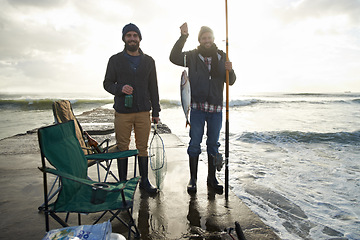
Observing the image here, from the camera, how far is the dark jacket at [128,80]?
341 centimetres

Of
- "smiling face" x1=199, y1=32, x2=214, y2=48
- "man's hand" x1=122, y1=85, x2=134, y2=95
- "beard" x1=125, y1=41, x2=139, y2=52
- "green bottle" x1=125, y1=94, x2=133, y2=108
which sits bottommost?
"green bottle" x1=125, y1=94, x2=133, y2=108

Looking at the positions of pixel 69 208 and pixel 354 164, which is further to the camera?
pixel 354 164

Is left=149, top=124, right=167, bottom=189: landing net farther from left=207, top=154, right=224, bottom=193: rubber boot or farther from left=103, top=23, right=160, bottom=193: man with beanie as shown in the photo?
left=207, top=154, right=224, bottom=193: rubber boot

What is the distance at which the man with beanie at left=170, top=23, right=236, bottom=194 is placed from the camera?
3527 millimetres

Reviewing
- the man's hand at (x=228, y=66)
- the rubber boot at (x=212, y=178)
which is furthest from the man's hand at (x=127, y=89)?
the rubber boot at (x=212, y=178)

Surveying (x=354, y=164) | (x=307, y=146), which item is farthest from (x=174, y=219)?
(x=307, y=146)

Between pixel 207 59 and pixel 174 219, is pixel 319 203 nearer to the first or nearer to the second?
pixel 174 219

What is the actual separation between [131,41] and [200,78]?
1.09 metres

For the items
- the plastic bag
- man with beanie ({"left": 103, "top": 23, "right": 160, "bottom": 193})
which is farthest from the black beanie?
the plastic bag

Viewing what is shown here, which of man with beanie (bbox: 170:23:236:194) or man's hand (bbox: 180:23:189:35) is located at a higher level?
man's hand (bbox: 180:23:189:35)

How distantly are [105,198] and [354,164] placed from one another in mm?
7042

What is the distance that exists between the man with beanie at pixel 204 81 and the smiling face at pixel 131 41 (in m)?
0.52

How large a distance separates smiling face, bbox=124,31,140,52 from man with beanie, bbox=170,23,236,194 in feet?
1.69

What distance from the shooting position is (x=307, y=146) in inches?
358
